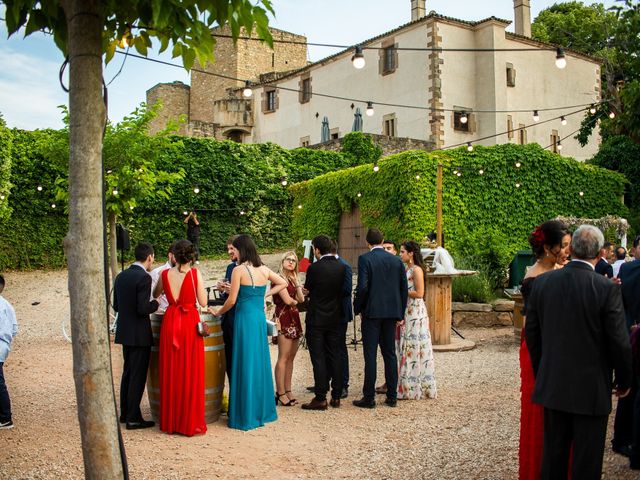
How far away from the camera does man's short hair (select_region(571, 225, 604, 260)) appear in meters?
3.62

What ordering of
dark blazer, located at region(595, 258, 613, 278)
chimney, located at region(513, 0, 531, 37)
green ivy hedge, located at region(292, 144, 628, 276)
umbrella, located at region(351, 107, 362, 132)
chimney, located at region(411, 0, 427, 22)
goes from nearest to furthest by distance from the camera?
1. dark blazer, located at region(595, 258, 613, 278)
2. green ivy hedge, located at region(292, 144, 628, 276)
3. umbrella, located at region(351, 107, 362, 132)
4. chimney, located at region(513, 0, 531, 37)
5. chimney, located at region(411, 0, 427, 22)

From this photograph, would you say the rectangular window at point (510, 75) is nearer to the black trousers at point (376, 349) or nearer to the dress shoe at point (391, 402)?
the black trousers at point (376, 349)

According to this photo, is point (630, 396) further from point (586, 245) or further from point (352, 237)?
point (352, 237)

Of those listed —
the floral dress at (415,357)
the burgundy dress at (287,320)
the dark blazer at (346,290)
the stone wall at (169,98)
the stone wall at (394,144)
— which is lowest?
the floral dress at (415,357)

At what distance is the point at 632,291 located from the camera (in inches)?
201

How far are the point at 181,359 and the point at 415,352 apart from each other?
2.88 meters

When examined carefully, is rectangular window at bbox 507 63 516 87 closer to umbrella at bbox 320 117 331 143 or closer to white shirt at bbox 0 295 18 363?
umbrella at bbox 320 117 331 143

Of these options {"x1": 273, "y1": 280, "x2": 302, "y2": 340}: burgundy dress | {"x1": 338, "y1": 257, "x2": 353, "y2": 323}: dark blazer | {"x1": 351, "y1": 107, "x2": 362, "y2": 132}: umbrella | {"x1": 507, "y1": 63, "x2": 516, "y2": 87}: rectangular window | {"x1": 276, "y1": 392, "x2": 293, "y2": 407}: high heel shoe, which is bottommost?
{"x1": 276, "y1": 392, "x2": 293, "y2": 407}: high heel shoe

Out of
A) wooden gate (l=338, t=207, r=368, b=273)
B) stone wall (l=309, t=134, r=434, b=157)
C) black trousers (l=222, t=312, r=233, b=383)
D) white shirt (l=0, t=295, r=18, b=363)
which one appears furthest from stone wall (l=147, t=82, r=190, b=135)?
black trousers (l=222, t=312, r=233, b=383)

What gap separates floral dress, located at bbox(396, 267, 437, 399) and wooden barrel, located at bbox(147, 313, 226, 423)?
88.9 inches

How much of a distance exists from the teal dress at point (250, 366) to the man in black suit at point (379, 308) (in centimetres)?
119

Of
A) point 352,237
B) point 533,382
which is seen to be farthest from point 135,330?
point 352,237

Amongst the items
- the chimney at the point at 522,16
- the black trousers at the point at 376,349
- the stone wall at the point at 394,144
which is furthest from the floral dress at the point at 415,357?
the chimney at the point at 522,16

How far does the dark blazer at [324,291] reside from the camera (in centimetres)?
698
